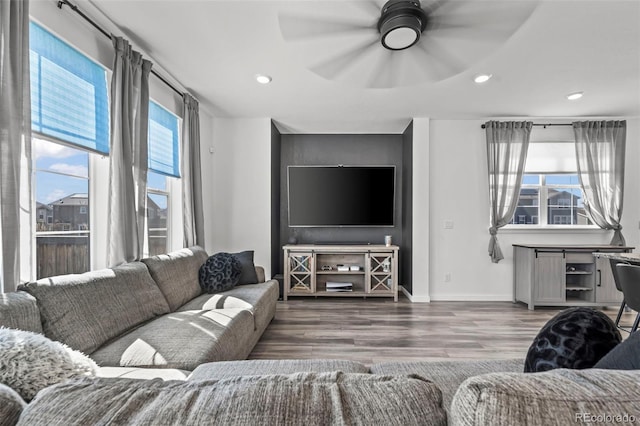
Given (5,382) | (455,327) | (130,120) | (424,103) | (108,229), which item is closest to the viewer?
(5,382)

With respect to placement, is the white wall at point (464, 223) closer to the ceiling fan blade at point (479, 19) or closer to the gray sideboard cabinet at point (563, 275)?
the gray sideboard cabinet at point (563, 275)

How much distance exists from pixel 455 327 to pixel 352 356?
138 centimetres

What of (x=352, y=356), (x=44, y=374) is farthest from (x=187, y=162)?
(x=44, y=374)

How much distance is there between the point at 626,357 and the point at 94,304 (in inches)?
90.3

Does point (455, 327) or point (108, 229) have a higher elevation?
point (108, 229)

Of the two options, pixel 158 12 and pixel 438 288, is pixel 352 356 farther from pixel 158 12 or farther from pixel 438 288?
pixel 158 12

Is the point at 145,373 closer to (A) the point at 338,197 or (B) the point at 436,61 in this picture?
(B) the point at 436,61

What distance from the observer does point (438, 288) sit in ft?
14.9

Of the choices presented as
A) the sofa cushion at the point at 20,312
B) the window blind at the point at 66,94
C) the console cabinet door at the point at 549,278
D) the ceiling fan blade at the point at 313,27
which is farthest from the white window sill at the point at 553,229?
the sofa cushion at the point at 20,312

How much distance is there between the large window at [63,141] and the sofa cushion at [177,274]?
49 centimetres

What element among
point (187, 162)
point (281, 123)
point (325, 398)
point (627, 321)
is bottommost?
point (627, 321)

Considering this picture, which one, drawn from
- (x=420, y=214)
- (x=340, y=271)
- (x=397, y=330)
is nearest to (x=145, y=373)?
(x=397, y=330)

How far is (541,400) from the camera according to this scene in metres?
0.50

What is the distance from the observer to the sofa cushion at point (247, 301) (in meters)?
2.63
